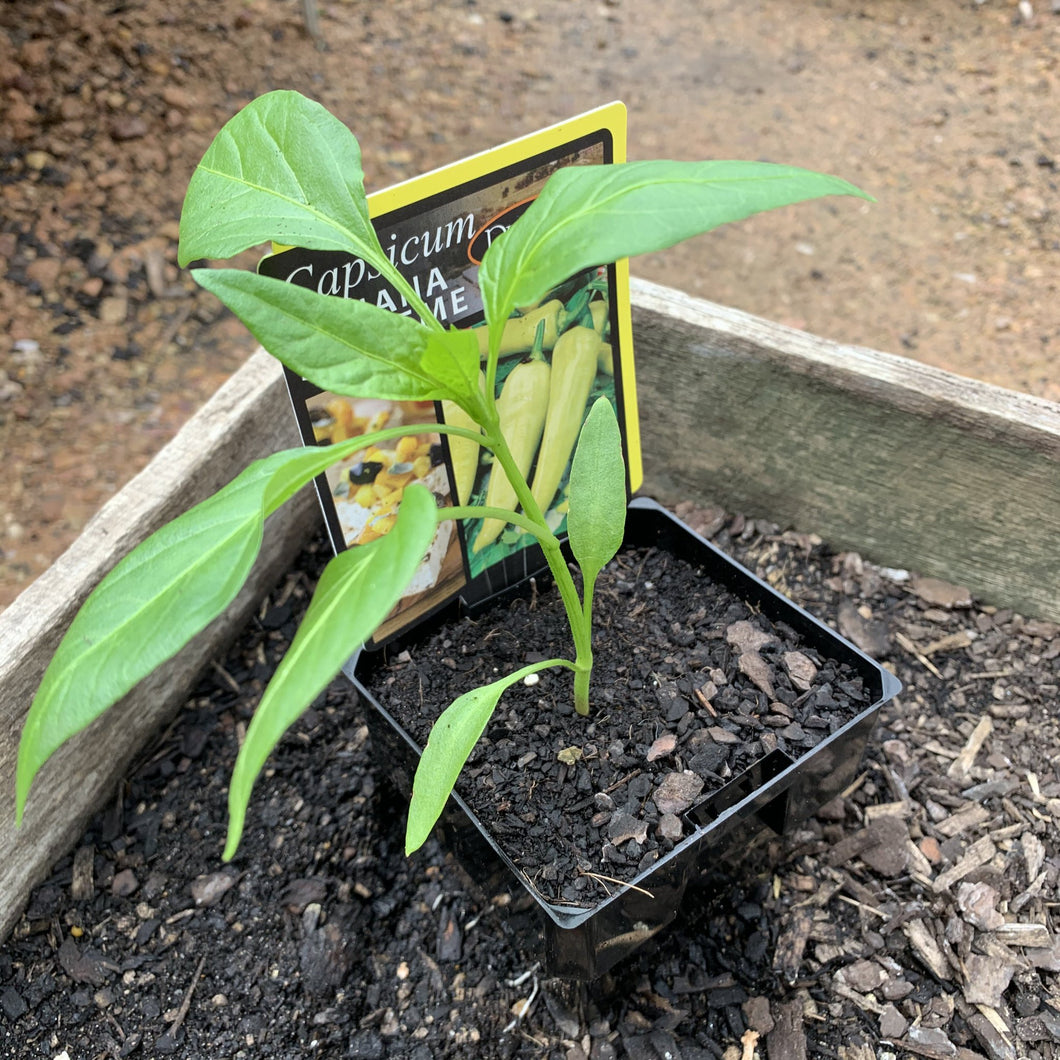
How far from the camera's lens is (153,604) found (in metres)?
0.64

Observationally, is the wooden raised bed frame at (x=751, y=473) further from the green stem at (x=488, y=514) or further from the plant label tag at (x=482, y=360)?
the green stem at (x=488, y=514)

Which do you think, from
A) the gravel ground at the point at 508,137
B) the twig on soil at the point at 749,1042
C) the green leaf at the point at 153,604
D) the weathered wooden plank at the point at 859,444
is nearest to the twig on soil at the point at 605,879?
the twig on soil at the point at 749,1042

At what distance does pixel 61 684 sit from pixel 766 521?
3.42 ft

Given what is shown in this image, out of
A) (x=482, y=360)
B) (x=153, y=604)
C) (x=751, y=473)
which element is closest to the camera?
(x=153, y=604)

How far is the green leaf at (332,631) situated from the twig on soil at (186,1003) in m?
0.62

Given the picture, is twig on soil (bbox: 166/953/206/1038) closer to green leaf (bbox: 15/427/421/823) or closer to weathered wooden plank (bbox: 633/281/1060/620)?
green leaf (bbox: 15/427/421/823)

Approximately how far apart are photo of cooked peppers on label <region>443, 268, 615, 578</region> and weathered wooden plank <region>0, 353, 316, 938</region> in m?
0.38

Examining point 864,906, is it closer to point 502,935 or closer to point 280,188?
point 502,935

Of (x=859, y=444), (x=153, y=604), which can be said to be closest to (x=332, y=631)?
(x=153, y=604)

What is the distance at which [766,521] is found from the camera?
1.44m

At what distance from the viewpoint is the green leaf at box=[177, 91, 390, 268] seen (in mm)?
768

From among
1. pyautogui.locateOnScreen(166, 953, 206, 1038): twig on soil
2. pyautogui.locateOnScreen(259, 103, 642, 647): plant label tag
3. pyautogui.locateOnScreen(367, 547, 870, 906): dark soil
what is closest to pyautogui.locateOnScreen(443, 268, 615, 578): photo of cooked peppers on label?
pyautogui.locateOnScreen(259, 103, 642, 647): plant label tag

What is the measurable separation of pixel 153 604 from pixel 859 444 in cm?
95

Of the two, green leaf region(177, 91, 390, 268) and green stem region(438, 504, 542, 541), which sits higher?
green leaf region(177, 91, 390, 268)
